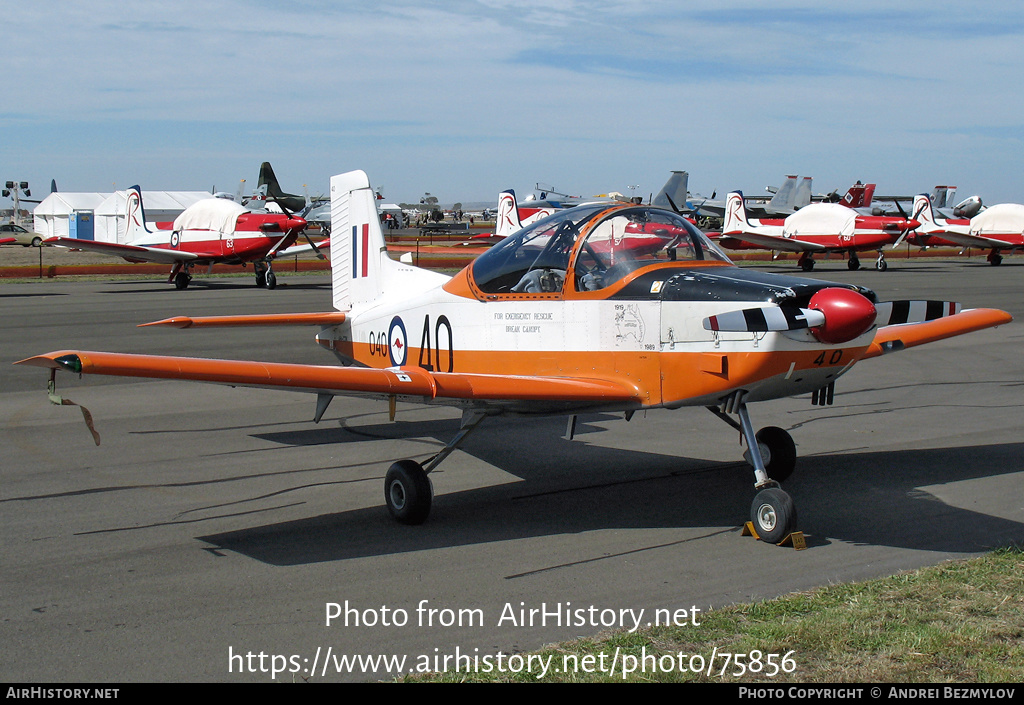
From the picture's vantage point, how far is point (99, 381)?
1320 centimetres

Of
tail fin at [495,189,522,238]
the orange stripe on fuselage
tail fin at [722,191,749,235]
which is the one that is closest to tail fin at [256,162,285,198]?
tail fin at [495,189,522,238]

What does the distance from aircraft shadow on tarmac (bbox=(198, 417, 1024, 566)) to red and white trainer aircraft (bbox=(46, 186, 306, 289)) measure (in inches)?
999

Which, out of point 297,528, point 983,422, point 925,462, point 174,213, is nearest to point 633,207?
point 297,528

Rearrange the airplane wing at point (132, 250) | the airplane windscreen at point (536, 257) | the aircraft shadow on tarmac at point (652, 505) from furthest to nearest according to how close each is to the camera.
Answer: the airplane wing at point (132, 250), the airplane windscreen at point (536, 257), the aircraft shadow on tarmac at point (652, 505)

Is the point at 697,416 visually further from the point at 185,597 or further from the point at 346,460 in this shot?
the point at 185,597

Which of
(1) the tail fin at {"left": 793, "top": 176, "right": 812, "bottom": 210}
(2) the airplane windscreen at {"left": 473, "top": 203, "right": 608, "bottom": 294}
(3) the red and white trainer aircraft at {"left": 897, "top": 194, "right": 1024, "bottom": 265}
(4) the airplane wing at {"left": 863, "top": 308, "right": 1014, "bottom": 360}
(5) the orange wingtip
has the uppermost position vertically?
(1) the tail fin at {"left": 793, "top": 176, "right": 812, "bottom": 210}

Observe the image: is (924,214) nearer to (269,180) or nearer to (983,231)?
(983,231)

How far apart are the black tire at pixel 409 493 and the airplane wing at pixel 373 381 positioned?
64 cm

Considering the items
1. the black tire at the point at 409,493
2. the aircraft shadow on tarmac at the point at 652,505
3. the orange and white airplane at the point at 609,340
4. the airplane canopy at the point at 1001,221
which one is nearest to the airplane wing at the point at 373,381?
the orange and white airplane at the point at 609,340

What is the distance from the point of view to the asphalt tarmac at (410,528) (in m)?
4.57

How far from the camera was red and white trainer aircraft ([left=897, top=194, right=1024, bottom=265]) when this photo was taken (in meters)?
45.1

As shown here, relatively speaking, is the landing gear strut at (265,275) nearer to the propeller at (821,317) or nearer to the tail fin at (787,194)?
the propeller at (821,317)

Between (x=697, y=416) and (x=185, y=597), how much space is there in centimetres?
670

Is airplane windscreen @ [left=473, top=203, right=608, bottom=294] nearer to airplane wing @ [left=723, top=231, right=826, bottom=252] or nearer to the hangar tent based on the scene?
airplane wing @ [left=723, top=231, right=826, bottom=252]
